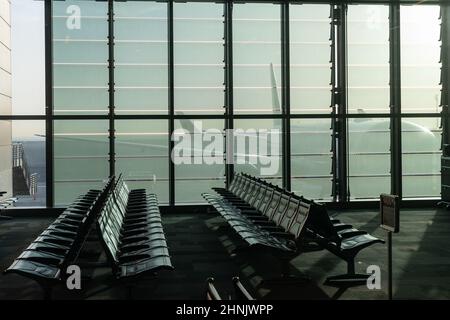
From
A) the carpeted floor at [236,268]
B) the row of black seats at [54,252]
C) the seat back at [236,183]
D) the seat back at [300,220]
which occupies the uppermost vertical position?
the seat back at [236,183]

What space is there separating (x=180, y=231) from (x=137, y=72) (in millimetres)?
3959

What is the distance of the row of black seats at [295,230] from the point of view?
17.6ft

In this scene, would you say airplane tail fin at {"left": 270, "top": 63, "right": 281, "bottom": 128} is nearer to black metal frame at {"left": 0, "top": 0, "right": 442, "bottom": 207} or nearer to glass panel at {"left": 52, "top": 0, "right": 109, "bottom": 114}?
black metal frame at {"left": 0, "top": 0, "right": 442, "bottom": 207}

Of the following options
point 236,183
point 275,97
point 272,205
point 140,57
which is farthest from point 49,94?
point 272,205

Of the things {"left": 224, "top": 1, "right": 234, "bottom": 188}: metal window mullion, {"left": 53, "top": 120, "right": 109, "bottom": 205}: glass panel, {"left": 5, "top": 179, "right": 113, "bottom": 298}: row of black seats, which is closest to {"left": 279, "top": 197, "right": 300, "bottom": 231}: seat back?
{"left": 5, "top": 179, "right": 113, "bottom": 298}: row of black seats

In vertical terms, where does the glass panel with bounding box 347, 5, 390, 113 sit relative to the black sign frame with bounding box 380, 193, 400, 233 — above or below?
above

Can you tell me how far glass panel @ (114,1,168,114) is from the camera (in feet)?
36.3

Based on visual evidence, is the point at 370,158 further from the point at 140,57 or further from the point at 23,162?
the point at 23,162

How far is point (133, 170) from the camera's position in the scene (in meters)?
11.3

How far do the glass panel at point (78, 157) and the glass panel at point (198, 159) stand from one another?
153 centimetres

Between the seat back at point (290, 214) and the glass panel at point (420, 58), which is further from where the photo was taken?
the glass panel at point (420, 58)

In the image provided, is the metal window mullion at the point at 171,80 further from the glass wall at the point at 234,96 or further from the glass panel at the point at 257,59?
the glass panel at the point at 257,59

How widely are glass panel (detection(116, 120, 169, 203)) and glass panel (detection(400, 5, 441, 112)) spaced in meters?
5.28

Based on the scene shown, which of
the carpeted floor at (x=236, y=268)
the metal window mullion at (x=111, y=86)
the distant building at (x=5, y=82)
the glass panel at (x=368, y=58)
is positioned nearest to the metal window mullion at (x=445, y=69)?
the glass panel at (x=368, y=58)
